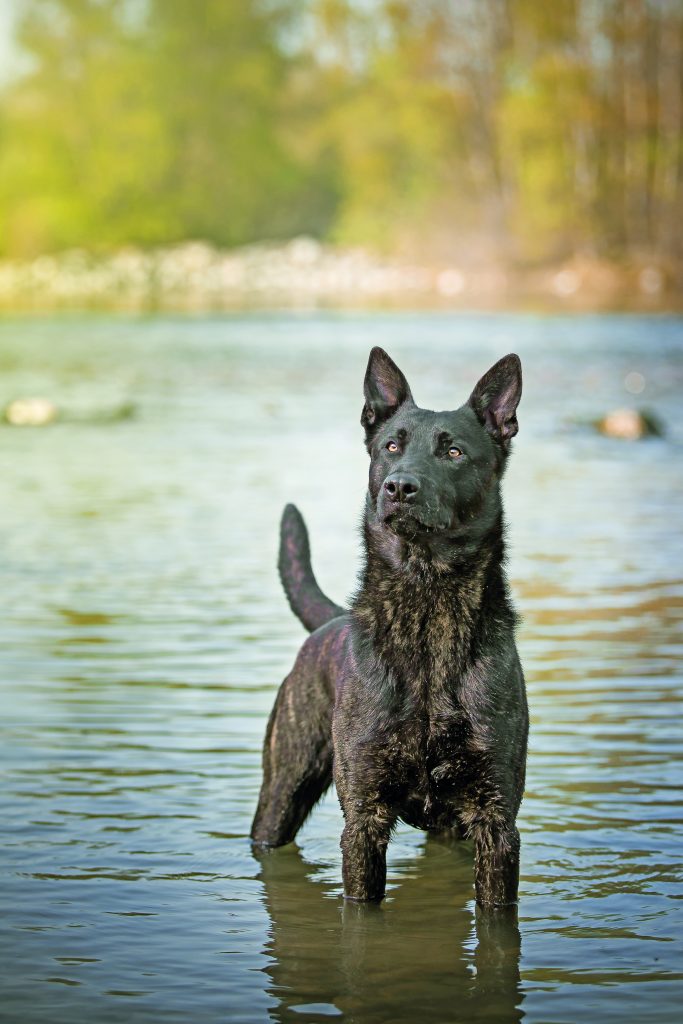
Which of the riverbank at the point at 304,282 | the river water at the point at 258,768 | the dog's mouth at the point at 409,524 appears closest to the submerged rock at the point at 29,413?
the river water at the point at 258,768

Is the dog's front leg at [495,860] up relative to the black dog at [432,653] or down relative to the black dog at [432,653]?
down

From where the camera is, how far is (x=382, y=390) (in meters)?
5.57

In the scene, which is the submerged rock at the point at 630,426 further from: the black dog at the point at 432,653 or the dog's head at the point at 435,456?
the black dog at the point at 432,653

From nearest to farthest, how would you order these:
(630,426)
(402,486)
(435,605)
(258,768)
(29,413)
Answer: (402,486) → (435,605) → (258,768) → (630,426) → (29,413)

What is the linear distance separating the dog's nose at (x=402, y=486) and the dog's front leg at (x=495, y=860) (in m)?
0.95

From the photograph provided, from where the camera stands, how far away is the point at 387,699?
5207 mm

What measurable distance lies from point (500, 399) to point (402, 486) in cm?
62

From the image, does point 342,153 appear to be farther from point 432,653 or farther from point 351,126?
point 432,653

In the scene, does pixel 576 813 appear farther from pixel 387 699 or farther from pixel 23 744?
pixel 23 744

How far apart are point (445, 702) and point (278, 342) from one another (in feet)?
105

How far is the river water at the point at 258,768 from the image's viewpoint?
5117 millimetres

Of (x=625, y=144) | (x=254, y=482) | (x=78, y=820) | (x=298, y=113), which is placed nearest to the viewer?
(x=78, y=820)

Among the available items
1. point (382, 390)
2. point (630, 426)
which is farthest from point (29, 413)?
point (382, 390)

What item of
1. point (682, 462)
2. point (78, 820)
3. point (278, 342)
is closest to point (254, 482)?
point (682, 462)
